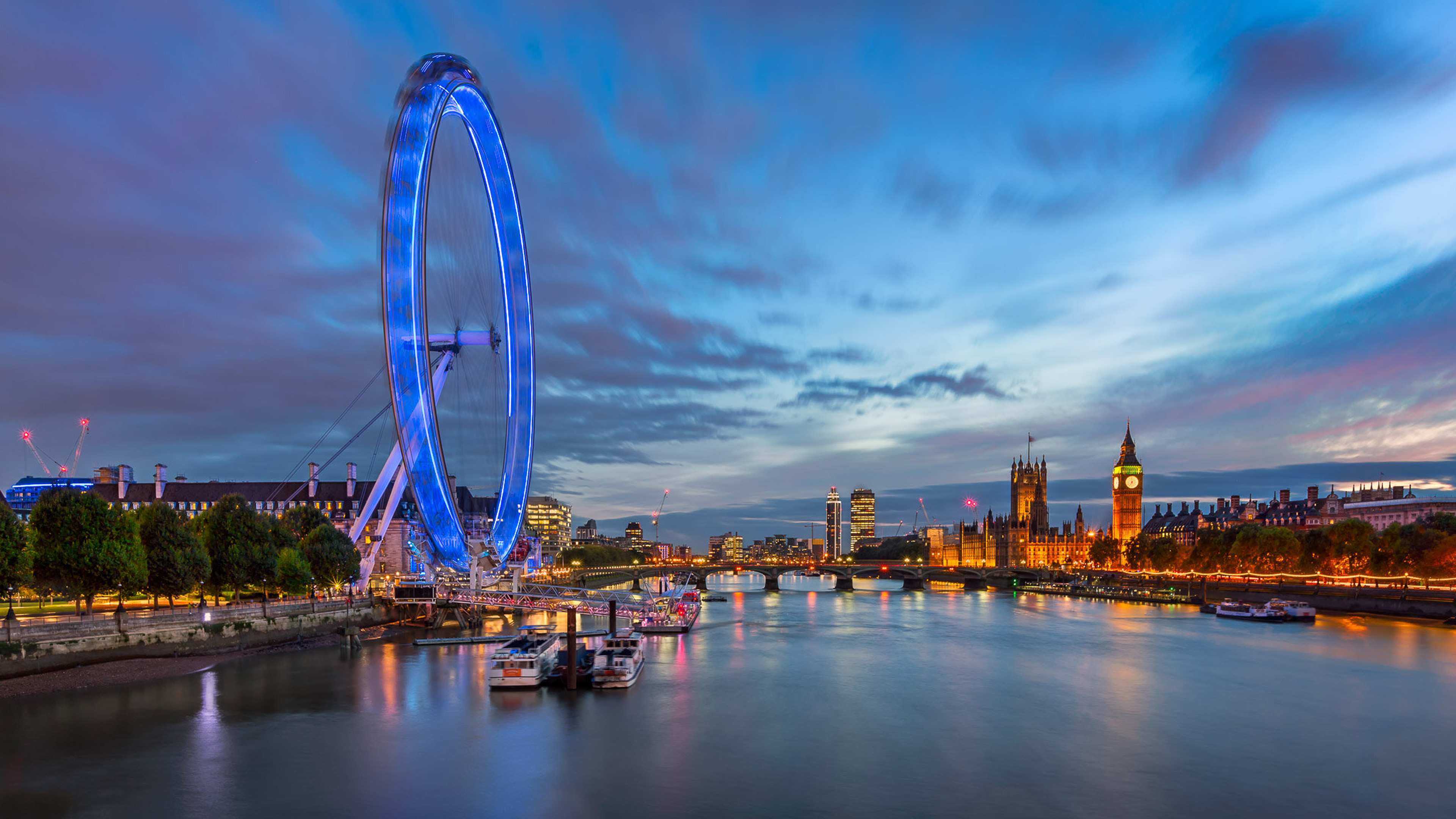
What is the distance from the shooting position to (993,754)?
36844mm

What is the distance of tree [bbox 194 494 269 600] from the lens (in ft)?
209

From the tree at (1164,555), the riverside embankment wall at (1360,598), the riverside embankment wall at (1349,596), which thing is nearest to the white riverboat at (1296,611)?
the riverside embankment wall at (1349,596)

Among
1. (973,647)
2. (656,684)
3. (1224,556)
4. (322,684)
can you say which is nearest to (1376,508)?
(1224,556)

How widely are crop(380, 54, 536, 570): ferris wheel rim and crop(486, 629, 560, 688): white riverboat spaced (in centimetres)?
1160

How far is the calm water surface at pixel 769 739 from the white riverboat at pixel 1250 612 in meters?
28.8

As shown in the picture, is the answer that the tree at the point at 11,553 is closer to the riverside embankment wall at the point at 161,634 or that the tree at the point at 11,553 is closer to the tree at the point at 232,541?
the riverside embankment wall at the point at 161,634

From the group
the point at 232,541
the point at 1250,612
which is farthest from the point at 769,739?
the point at 1250,612

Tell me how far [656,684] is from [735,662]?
11.5 meters

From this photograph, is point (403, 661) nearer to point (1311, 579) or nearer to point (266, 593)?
point (266, 593)

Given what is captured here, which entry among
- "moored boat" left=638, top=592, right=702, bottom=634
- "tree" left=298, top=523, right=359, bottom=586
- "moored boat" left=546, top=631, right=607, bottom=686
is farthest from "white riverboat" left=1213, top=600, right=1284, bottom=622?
"tree" left=298, top=523, right=359, bottom=586

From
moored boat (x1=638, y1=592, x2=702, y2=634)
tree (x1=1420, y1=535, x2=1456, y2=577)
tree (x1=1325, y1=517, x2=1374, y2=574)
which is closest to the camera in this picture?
moored boat (x1=638, y1=592, x2=702, y2=634)

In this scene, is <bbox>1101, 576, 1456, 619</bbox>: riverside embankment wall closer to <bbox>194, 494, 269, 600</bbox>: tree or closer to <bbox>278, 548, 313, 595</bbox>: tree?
<bbox>278, 548, 313, 595</bbox>: tree

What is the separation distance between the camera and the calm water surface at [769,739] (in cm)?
3017

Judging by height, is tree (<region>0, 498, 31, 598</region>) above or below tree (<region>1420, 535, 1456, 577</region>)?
above
